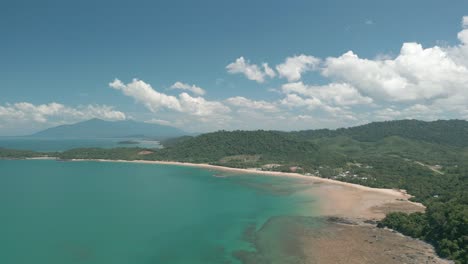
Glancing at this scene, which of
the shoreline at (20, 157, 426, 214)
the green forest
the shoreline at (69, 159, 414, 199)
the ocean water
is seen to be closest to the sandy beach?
the shoreline at (20, 157, 426, 214)

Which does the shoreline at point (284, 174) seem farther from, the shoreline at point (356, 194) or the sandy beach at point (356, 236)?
the sandy beach at point (356, 236)

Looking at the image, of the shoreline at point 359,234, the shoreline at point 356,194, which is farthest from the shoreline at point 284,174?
the shoreline at point 359,234

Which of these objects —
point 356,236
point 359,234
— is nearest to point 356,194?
point 359,234

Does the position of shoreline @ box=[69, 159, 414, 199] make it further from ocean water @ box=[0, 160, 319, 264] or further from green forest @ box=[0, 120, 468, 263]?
ocean water @ box=[0, 160, 319, 264]

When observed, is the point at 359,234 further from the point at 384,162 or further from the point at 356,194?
the point at 384,162

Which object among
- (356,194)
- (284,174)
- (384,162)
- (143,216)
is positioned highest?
(384,162)
